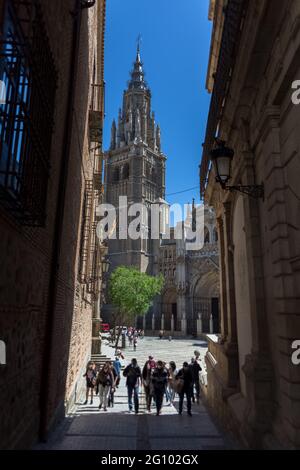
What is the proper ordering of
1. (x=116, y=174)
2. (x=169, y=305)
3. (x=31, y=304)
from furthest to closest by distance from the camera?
(x=116, y=174) → (x=169, y=305) → (x=31, y=304)

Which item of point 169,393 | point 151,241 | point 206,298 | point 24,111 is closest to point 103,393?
point 169,393

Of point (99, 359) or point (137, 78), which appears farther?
point (137, 78)

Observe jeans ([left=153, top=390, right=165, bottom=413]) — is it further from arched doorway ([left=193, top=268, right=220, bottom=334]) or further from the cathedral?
arched doorway ([left=193, top=268, right=220, bottom=334])

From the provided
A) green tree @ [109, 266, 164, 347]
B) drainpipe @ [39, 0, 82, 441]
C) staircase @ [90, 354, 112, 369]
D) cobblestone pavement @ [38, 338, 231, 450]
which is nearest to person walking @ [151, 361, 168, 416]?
cobblestone pavement @ [38, 338, 231, 450]

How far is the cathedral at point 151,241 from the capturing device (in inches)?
1794

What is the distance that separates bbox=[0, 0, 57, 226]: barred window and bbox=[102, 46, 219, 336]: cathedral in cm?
4043

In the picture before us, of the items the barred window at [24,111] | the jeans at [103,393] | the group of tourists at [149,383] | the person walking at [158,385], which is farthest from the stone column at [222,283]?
the barred window at [24,111]

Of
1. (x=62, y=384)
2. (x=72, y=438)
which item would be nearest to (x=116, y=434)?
(x=72, y=438)

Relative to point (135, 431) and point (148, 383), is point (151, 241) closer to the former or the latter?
point (148, 383)

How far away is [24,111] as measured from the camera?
294cm

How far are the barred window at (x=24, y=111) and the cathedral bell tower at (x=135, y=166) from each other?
157 feet

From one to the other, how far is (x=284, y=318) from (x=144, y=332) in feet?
146

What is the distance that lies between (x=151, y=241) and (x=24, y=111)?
169 feet

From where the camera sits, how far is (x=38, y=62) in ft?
11.7
